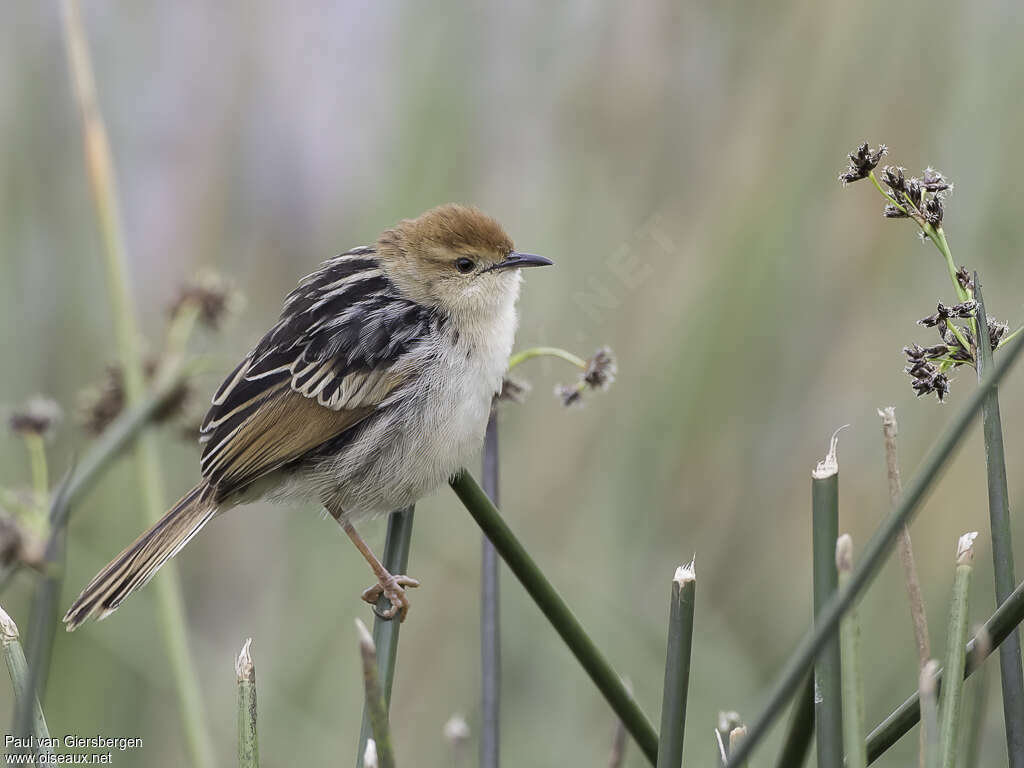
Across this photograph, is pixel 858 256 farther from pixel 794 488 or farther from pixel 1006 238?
pixel 794 488

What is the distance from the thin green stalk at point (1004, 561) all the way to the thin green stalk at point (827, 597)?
215 mm

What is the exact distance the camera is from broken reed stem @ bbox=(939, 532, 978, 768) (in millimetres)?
1246

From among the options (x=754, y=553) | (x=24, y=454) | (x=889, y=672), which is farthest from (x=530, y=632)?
(x=24, y=454)

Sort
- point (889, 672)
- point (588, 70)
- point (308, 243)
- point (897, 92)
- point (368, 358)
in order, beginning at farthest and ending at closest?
point (308, 243)
point (588, 70)
point (897, 92)
point (889, 672)
point (368, 358)

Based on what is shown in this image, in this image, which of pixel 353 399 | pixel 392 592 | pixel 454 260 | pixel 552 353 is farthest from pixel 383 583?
pixel 454 260

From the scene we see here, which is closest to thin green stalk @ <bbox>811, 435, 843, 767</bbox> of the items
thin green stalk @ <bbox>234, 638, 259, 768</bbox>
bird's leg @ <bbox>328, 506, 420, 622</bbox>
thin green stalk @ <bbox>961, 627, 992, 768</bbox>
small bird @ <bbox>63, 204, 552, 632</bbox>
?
thin green stalk @ <bbox>961, 627, 992, 768</bbox>

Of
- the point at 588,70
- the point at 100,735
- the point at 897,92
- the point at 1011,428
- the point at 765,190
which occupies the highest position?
the point at 588,70

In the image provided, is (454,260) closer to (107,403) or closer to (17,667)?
(107,403)

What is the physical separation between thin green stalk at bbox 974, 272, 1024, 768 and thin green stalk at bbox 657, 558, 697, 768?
361 mm

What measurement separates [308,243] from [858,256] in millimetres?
1723

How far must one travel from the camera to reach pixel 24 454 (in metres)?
3.49

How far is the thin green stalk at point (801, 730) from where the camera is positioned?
1.35 metres

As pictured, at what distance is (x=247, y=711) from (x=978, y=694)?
841 millimetres

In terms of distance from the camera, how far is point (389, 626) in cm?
163
